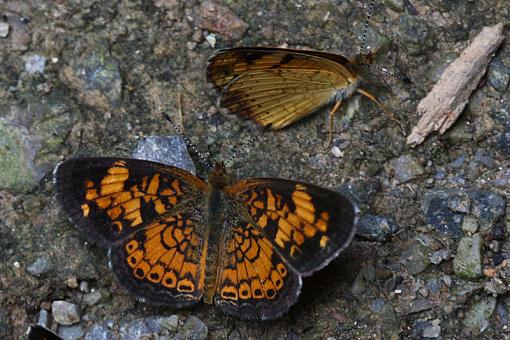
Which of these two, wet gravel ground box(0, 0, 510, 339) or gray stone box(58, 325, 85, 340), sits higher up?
wet gravel ground box(0, 0, 510, 339)

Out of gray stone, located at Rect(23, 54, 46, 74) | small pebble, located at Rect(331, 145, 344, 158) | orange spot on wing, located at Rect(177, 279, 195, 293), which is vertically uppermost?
small pebble, located at Rect(331, 145, 344, 158)

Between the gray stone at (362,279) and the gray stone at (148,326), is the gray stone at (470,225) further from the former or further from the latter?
the gray stone at (148,326)

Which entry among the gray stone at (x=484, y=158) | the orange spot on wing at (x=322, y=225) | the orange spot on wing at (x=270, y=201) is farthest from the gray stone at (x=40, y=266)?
the gray stone at (x=484, y=158)

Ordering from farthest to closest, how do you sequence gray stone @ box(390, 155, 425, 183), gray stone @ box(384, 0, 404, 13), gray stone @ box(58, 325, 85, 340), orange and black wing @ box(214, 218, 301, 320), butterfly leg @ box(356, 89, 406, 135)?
gray stone @ box(384, 0, 404, 13), butterfly leg @ box(356, 89, 406, 135), gray stone @ box(390, 155, 425, 183), gray stone @ box(58, 325, 85, 340), orange and black wing @ box(214, 218, 301, 320)

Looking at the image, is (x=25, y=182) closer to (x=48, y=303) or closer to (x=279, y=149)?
(x=48, y=303)

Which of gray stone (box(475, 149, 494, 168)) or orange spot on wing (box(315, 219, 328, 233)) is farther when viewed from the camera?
gray stone (box(475, 149, 494, 168))

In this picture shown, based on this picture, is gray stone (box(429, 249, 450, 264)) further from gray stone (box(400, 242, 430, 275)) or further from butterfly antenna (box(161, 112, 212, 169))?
butterfly antenna (box(161, 112, 212, 169))

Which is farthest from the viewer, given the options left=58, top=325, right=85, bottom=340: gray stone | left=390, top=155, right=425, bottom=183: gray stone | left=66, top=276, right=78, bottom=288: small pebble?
left=390, top=155, right=425, bottom=183: gray stone

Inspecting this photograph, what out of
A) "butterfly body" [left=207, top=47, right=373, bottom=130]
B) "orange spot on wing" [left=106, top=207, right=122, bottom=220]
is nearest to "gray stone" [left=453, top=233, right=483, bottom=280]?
"butterfly body" [left=207, top=47, right=373, bottom=130]
